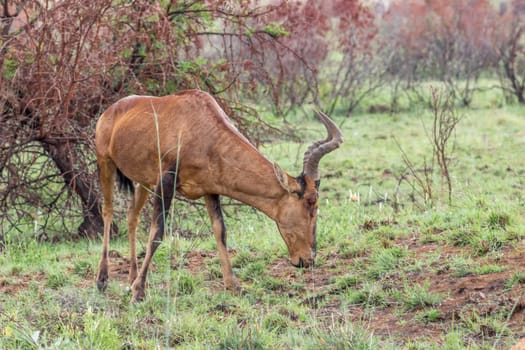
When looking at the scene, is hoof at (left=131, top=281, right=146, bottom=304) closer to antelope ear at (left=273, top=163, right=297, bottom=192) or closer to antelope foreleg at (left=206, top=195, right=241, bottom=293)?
antelope foreleg at (left=206, top=195, right=241, bottom=293)

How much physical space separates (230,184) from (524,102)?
14.7 metres

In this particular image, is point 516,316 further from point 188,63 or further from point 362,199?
point 362,199

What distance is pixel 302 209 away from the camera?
20.1 ft

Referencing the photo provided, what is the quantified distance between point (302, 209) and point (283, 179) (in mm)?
275

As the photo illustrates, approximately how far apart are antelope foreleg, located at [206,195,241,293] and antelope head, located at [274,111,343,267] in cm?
51

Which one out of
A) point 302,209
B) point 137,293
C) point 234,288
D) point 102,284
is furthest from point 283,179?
point 102,284

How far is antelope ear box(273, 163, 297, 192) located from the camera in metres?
6.02

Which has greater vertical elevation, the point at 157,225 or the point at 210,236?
the point at 157,225

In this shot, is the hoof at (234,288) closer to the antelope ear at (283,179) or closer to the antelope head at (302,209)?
the antelope head at (302,209)

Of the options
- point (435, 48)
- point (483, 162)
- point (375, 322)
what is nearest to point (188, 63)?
point (375, 322)

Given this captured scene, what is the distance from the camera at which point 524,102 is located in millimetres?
19312

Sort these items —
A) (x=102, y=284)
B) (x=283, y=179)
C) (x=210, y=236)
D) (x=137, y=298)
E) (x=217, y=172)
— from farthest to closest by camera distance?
(x=210, y=236) → (x=102, y=284) → (x=217, y=172) → (x=283, y=179) → (x=137, y=298)

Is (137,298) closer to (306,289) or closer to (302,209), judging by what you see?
(306,289)

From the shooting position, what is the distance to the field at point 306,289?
15.4 ft
